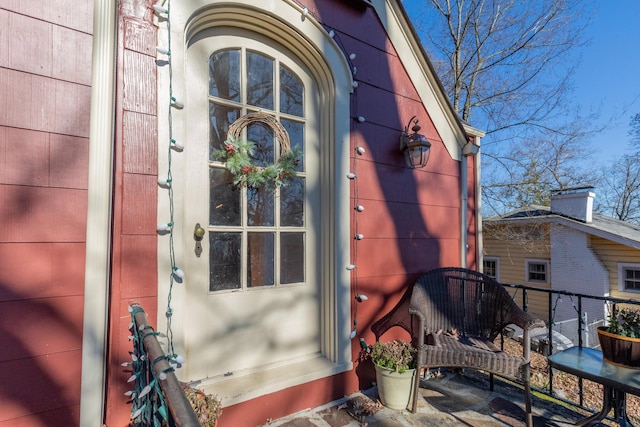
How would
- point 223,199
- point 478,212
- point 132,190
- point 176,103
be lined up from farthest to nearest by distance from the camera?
point 478,212
point 223,199
point 176,103
point 132,190

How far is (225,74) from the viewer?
1.88 metres

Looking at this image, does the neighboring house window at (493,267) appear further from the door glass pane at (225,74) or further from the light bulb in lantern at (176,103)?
the light bulb in lantern at (176,103)

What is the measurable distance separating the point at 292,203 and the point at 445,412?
61.1 inches

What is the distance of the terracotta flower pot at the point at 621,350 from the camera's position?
169cm

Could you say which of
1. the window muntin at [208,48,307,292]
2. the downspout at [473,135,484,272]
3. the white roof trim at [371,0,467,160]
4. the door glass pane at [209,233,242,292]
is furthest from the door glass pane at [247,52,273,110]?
the downspout at [473,135,484,272]

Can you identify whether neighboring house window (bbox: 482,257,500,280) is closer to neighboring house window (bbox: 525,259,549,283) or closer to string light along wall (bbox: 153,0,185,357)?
neighboring house window (bbox: 525,259,549,283)

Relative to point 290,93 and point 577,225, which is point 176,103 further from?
point 577,225

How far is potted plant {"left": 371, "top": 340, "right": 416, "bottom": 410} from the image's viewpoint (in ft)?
6.56

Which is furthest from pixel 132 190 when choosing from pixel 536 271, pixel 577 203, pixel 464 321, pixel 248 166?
pixel 536 271

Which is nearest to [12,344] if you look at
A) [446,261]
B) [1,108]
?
[1,108]

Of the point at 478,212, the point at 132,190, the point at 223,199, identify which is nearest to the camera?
the point at 132,190

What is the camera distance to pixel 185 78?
1.68m

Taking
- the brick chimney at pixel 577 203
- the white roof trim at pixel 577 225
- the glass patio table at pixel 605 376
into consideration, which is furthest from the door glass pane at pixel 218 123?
the brick chimney at pixel 577 203

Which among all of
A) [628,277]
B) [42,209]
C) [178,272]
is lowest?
[628,277]
